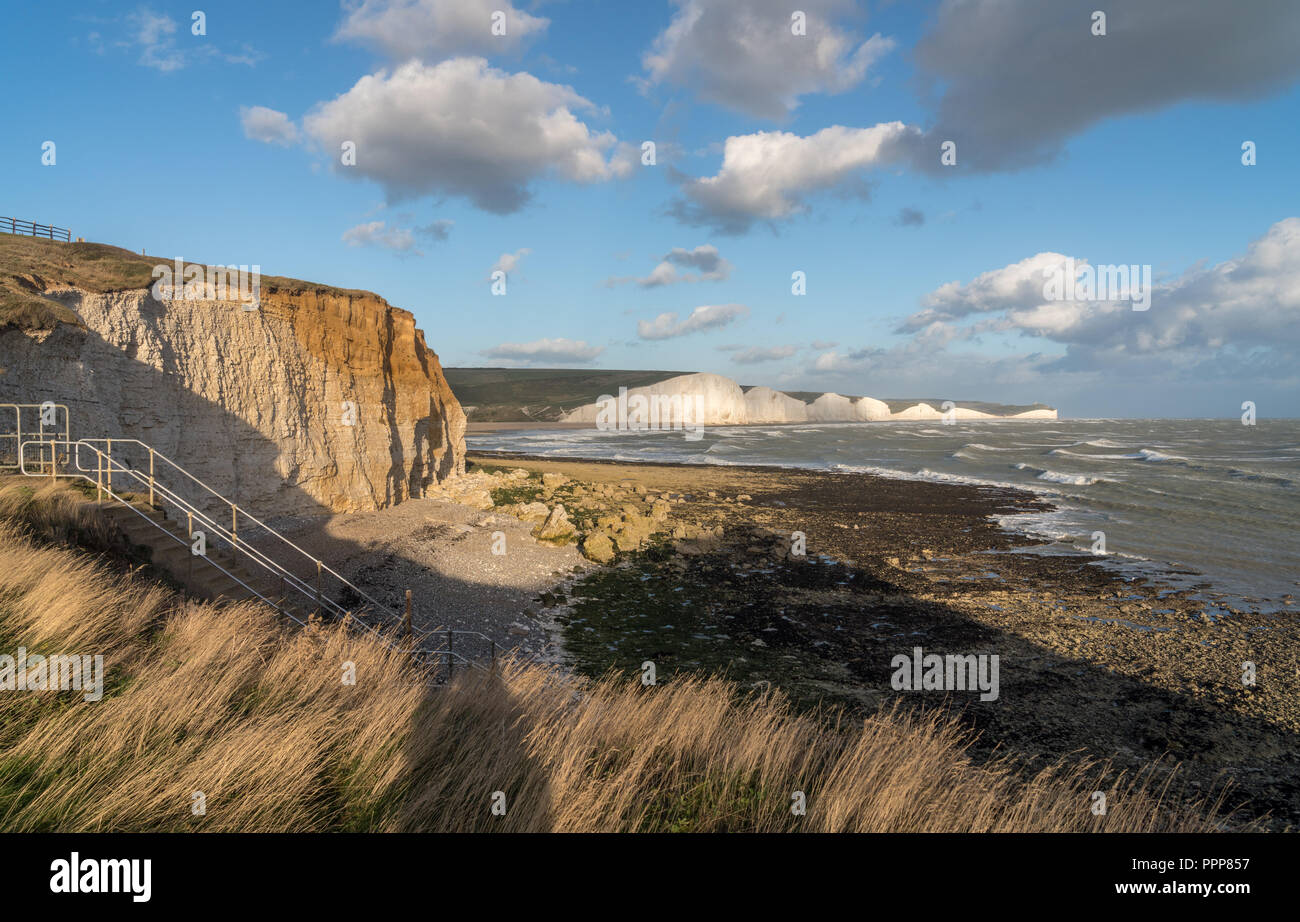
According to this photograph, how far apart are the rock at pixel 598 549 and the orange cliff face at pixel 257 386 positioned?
8.55 m

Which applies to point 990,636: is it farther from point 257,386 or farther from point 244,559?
point 257,386

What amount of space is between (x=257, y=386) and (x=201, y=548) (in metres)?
10.8

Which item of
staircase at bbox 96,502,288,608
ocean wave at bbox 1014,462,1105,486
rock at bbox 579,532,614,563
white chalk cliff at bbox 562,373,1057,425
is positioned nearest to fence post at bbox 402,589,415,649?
staircase at bbox 96,502,288,608

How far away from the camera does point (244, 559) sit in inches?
558

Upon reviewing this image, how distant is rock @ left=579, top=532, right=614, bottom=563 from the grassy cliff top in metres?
14.3

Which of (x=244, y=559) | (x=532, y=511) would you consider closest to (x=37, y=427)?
(x=244, y=559)

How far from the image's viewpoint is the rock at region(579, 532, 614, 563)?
2084cm

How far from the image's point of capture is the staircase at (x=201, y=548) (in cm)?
995

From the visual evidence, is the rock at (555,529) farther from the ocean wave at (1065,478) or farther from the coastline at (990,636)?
the ocean wave at (1065,478)

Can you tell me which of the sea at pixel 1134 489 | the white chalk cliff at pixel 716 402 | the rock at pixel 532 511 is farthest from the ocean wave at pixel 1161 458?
the white chalk cliff at pixel 716 402

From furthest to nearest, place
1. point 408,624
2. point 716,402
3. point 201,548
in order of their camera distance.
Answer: point 716,402
point 408,624
point 201,548

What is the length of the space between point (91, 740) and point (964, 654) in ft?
47.5
